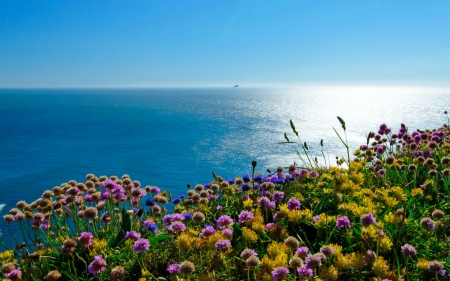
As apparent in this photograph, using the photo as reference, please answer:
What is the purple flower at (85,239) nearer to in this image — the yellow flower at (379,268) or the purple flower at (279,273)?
the purple flower at (279,273)

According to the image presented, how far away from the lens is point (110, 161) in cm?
6150

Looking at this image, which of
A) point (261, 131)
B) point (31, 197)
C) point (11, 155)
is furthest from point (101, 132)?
point (31, 197)

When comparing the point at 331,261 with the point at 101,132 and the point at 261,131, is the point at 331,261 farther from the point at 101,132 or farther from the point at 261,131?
the point at 101,132

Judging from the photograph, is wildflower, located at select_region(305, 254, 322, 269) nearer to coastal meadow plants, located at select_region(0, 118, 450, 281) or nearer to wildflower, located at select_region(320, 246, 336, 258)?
coastal meadow plants, located at select_region(0, 118, 450, 281)

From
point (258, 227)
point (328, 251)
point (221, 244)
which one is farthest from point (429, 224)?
point (221, 244)

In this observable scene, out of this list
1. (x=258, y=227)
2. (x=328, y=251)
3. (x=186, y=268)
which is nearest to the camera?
(x=186, y=268)

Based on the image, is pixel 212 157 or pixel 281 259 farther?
pixel 212 157

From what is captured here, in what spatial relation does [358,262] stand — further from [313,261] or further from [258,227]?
[258,227]

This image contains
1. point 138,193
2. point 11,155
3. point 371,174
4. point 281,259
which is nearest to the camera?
point 281,259

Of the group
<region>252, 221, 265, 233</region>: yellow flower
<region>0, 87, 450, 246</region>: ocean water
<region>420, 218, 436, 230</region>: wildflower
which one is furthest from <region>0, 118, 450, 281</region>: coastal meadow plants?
<region>0, 87, 450, 246</region>: ocean water

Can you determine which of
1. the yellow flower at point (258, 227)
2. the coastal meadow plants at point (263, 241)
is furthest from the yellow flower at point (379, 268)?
the yellow flower at point (258, 227)

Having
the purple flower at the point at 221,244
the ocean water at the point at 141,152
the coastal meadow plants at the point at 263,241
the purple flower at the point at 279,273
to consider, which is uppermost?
the purple flower at the point at 221,244

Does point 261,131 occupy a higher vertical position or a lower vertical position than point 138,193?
lower

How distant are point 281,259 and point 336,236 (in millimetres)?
1271
